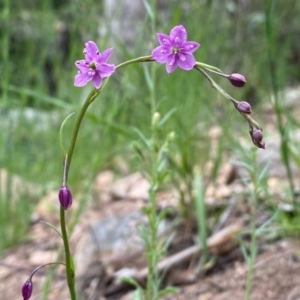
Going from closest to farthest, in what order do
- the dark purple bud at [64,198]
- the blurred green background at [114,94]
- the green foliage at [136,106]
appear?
the dark purple bud at [64,198]
the green foliage at [136,106]
the blurred green background at [114,94]

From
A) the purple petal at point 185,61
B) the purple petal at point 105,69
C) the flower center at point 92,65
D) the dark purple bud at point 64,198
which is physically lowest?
the dark purple bud at point 64,198

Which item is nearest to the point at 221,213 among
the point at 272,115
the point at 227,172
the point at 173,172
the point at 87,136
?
the point at 173,172

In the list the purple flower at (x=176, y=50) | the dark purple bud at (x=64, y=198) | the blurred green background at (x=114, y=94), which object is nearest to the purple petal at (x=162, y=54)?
the purple flower at (x=176, y=50)

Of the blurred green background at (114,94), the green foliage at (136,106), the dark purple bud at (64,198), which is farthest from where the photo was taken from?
the blurred green background at (114,94)

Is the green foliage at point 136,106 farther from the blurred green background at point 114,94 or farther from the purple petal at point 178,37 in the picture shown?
the purple petal at point 178,37

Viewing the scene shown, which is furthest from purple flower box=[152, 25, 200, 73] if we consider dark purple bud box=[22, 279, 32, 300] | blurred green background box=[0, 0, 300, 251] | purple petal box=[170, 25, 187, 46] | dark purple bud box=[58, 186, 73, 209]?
blurred green background box=[0, 0, 300, 251]

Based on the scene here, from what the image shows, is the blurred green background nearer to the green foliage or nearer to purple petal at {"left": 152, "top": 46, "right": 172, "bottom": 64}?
the green foliage

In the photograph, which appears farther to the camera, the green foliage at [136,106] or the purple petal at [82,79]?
the green foliage at [136,106]

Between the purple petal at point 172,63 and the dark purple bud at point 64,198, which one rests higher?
the purple petal at point 172,63
